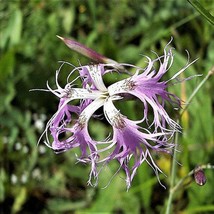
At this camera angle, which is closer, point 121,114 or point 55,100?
point 121,114

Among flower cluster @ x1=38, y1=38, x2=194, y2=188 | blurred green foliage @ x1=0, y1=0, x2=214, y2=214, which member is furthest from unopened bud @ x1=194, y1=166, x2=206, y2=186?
blurred green foliage @ x1=0, y1=0, x2=214, y2=214

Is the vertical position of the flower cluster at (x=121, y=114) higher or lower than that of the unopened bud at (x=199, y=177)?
higher

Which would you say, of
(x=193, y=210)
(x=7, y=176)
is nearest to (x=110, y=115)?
(x=193, y=210)

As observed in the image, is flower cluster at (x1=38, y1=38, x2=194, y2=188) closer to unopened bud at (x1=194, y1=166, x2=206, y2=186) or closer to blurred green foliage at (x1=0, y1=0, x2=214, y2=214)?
unopened bud at (x1=194, y1=166, x2=206, y2=186)

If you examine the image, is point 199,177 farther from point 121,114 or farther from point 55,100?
point 55,100

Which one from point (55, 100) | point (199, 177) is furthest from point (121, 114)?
point (55, 100)

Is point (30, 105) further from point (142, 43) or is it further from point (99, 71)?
point (99, 71)

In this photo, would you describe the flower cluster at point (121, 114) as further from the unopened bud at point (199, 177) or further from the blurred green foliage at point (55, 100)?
the blurred green foliage at point (55, 100)

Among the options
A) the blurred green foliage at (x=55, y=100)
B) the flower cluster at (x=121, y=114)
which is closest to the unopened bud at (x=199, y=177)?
the flower cluster at (x=121, y=114)
